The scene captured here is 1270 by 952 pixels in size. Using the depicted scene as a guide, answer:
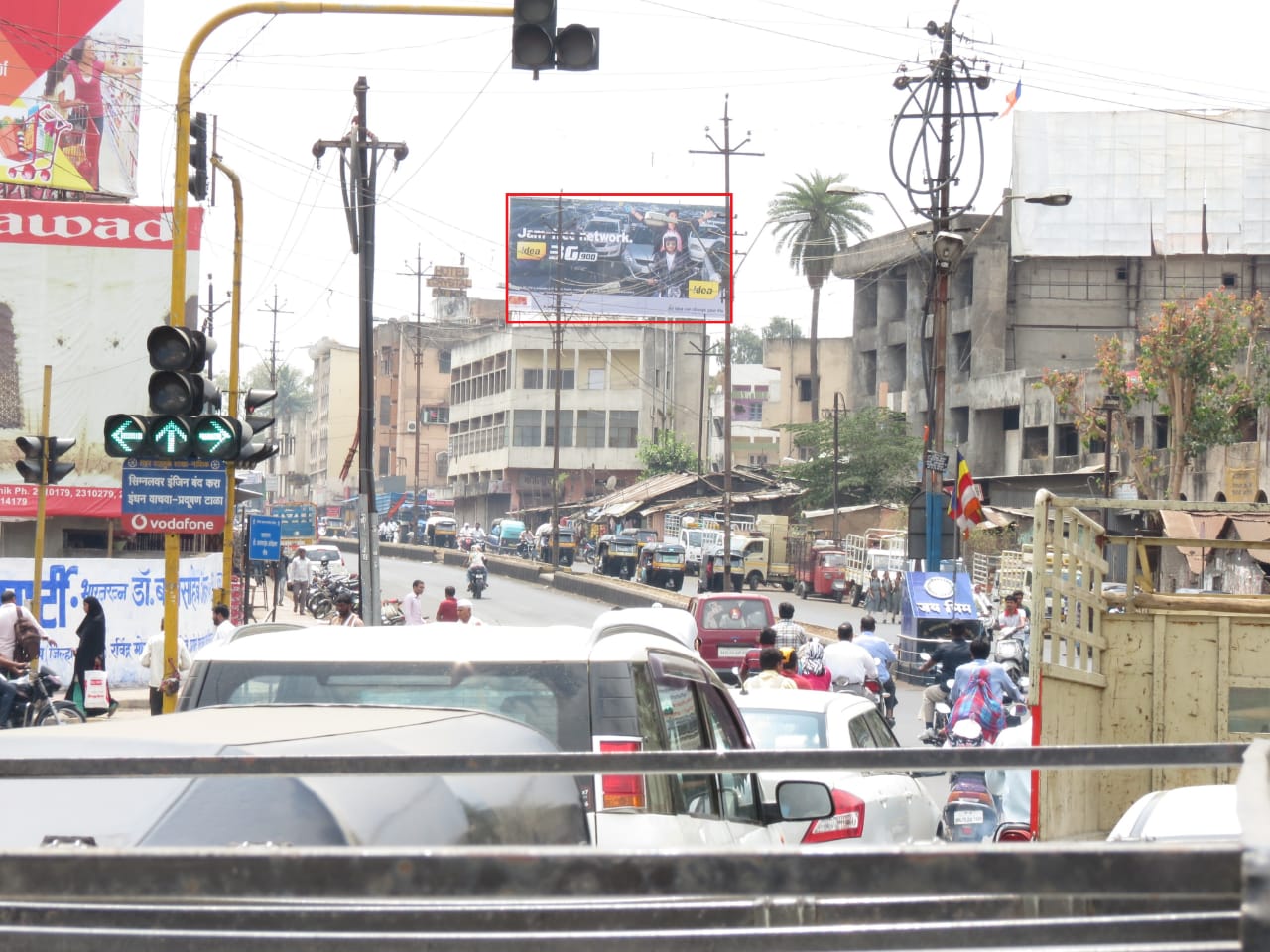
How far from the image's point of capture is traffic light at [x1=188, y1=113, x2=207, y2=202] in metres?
13.3

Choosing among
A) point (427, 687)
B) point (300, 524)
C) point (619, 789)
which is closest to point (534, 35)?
point (427, 687)

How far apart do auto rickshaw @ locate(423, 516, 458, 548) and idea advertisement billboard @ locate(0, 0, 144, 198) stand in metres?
43.5

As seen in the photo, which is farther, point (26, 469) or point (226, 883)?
point (26, 469)

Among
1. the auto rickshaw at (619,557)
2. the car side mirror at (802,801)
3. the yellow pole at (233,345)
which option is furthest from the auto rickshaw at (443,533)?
the car side mirror at (802,801)

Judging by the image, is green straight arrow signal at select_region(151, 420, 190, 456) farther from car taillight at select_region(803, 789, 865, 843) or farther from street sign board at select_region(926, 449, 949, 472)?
street sign board at select_region(926, 449, 949, 472)

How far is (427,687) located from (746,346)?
159m

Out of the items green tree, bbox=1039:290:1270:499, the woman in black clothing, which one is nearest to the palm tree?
green tree, bbox=1039:290:1270:499

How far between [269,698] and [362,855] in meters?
2.73

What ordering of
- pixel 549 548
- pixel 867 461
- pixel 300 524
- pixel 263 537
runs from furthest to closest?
1. pixel 549 548
2. pixel 867 461
3. pixel 300 524
4. pixel 263 537

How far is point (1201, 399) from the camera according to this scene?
141 feet

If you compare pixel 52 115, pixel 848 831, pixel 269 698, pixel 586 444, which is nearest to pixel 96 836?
pixel 269 698

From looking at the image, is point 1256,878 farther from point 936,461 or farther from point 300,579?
point 300,579

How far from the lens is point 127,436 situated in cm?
1217

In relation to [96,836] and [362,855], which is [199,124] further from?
[362,855]
